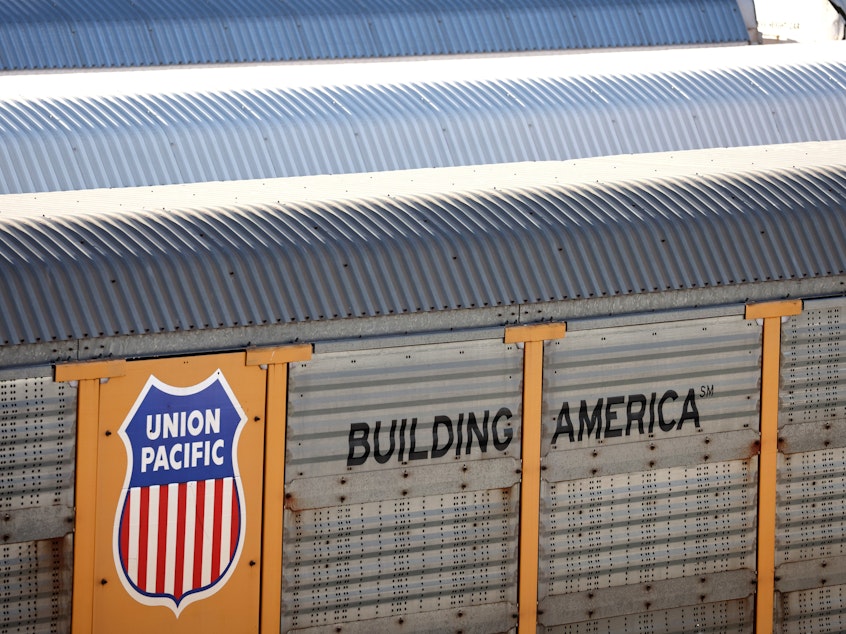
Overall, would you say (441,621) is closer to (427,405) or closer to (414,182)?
(427,405)

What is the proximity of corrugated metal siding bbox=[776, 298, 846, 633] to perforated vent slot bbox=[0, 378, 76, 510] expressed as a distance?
15.5 ft

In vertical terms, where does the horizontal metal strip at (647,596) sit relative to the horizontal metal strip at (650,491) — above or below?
below

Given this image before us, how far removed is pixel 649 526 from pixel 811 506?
129 cm

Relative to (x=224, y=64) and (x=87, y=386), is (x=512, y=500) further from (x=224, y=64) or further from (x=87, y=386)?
(x=224, y=64)

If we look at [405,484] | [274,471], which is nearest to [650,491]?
[405,484]

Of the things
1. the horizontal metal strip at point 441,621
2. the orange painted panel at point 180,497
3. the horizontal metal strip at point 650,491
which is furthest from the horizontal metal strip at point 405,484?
the horizontal metal strip at point 441,621

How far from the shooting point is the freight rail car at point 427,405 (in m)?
7.30

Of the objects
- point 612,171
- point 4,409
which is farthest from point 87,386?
point 612,171

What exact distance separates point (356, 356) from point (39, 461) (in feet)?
6.19

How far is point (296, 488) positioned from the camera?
306 inches

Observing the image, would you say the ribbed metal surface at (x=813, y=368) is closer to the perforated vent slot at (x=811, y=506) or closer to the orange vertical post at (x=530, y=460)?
the perforated vent slot at (x=811, y=506)

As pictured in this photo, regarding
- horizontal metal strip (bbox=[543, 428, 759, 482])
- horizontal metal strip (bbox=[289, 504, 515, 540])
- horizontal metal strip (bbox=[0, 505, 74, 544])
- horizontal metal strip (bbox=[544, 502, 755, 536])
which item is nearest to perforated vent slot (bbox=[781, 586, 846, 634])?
horizontal metal strip (bbox=[544, 502, 755, 536])

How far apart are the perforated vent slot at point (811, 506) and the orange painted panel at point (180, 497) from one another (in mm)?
3697

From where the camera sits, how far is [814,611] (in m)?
9.35
